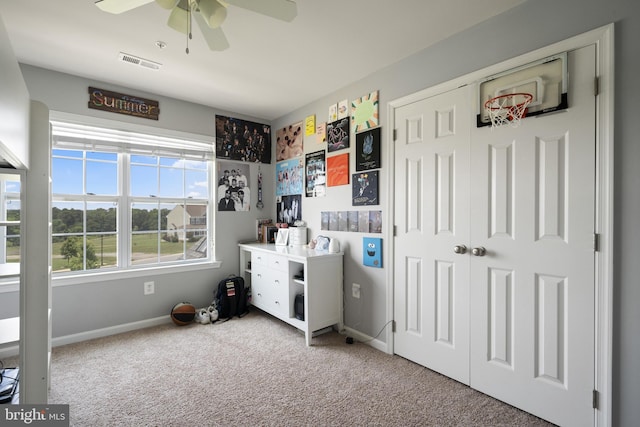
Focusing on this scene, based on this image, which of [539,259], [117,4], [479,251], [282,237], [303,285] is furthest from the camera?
[282,237]

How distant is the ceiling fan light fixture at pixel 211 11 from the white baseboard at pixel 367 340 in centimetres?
266

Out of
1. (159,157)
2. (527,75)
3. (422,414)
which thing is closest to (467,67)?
(527,75)

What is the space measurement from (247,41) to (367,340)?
273 centimetres

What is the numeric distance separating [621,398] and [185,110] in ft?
13.8

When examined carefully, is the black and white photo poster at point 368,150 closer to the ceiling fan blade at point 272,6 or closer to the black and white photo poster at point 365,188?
the black and white photo poster at point 365,188

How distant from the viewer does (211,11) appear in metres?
1.48

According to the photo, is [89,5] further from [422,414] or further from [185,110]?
[422,414]

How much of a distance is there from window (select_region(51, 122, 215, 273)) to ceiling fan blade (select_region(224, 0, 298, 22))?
2.35 m

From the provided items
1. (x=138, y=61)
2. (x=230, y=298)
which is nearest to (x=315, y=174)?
(x=230, y=298)

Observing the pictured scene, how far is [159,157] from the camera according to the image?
3389 mm

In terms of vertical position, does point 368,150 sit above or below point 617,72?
below

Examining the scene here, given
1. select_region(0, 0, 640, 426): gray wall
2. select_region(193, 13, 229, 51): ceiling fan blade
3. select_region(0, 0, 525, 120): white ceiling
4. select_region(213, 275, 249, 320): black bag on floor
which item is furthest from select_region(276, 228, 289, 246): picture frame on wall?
select_region(193, 13, 229, 51): ceiling fan blade
